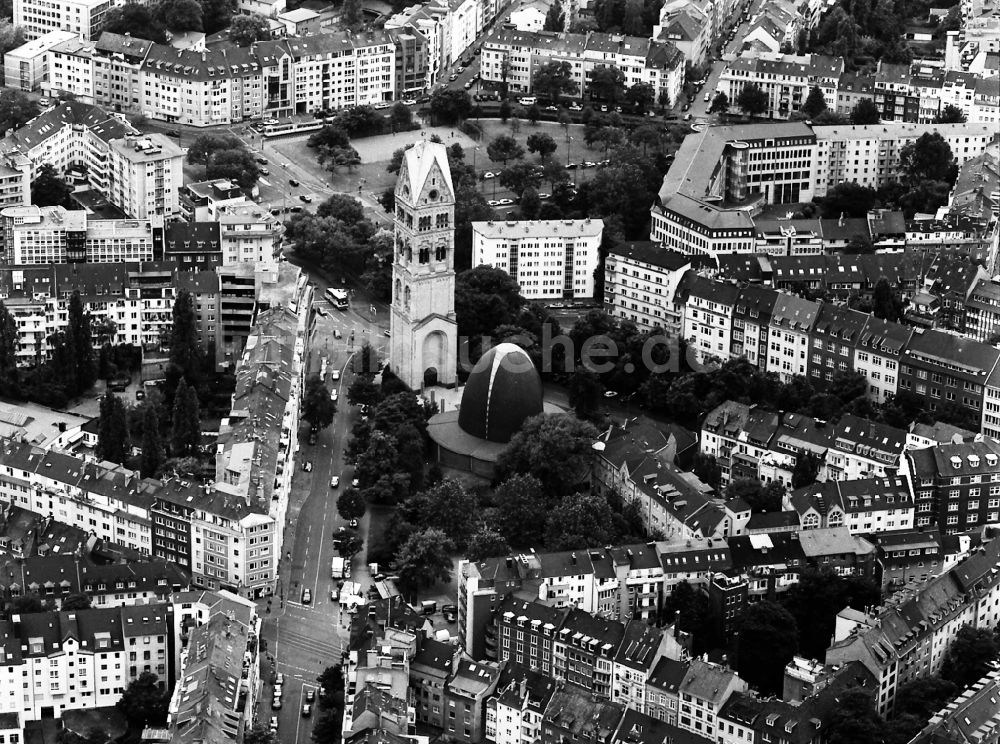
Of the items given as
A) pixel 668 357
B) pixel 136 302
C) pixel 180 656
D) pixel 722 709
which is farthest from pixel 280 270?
pixel 722 709

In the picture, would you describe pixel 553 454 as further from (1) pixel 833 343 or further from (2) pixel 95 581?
(2) pixel 95 581

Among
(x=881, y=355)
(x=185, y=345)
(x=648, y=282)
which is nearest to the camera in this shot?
(x=881, y=355)

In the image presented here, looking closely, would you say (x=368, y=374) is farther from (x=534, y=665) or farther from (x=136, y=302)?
(x=534, y=665)

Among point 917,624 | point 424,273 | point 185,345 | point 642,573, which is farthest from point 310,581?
point 917,624

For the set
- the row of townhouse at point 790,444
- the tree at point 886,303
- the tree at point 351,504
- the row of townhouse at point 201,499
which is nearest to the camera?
the row of townhouse at point 201,499

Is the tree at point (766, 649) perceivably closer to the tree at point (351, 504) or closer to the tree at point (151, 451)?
the tree at point (351, 504)

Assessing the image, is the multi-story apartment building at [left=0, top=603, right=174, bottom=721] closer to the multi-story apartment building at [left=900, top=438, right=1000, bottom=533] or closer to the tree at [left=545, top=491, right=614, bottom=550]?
the tree at [left=545, top=491, right=614, bottom=550]

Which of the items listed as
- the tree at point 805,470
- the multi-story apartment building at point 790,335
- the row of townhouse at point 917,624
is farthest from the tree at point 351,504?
the multi-story apartment building at point 790,335
